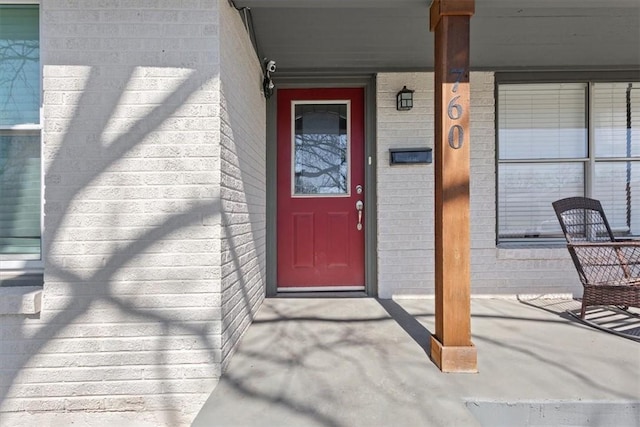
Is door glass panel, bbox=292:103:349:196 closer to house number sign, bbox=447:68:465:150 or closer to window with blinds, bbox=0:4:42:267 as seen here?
house number sign, bbox=447:68:465:150

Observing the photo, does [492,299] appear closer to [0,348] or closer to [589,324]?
[589,324]

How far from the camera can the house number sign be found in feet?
6.50

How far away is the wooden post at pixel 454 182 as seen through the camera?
198 centimetres

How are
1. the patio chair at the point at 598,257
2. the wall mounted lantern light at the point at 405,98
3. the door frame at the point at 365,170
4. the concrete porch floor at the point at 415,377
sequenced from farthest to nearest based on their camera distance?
1. the door frame at the point at 365,170
2. the wall mounted lantern light at the point at 405,98
3. the patio chair at the point at 598,257
4. the concrete porch floor at the point at 415,377

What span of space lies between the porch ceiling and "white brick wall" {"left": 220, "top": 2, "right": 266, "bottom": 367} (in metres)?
0.40

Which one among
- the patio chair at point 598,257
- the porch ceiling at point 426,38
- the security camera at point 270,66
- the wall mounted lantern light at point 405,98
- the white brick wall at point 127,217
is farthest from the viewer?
the wall mounted lantern light at point 405,98

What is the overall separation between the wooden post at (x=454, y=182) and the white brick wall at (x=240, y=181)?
1.28 metres

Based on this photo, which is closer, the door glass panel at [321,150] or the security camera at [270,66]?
the security camera at [270,66]

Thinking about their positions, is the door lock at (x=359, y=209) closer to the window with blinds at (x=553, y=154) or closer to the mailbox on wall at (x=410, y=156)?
the mailbox on wall at (x=410, y=156)

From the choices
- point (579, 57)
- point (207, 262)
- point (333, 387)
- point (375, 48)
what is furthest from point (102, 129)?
point (579, 57)

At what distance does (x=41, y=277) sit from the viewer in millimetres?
2037

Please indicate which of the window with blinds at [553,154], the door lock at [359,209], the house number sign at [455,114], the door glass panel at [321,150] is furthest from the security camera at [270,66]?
the window with blinds at [553,154]

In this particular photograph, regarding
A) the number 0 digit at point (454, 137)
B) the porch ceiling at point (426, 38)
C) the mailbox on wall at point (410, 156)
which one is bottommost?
the number 0 digit at point (454, 137)

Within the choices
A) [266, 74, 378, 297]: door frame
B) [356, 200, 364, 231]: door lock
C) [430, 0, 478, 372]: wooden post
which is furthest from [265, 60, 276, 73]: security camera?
[430, 0, 478, 372]: wooden post
